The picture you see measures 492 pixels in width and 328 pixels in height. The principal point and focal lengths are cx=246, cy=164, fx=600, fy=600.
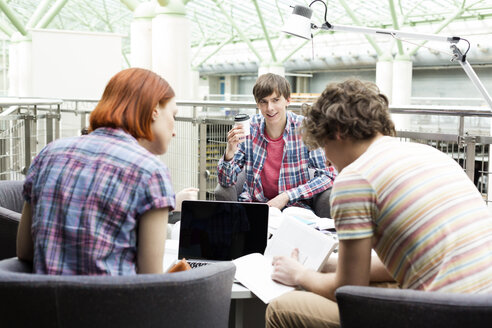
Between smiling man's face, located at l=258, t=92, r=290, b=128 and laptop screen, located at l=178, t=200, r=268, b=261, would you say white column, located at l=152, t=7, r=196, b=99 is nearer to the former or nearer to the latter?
smiling man's face, located at l=258, t=92, r=290, b=128

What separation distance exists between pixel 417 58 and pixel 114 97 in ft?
75.4

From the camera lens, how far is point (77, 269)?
5.19ft

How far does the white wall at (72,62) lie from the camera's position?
1059 centimetres

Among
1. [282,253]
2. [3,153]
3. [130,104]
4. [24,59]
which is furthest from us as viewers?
[24,59]

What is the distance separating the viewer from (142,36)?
9.44 meters

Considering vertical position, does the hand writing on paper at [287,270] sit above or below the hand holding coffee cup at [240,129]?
below

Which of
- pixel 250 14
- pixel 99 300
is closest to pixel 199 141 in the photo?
pixel 99 300

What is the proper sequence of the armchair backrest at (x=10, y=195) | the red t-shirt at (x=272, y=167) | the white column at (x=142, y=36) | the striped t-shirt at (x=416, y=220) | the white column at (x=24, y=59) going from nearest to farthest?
the striped t-shirt at (x=416, y=220) → the armchair backrest at (x=10, y=195) → the red t-shirt at (x=272, y=167) → the white column at (x=142, y=36) → the white column at (x=24, y=59)

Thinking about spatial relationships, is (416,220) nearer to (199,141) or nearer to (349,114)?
(349,114)

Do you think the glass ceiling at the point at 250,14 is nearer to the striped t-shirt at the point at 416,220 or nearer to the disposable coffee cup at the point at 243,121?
the disposable coffee cup at the point at 243,121

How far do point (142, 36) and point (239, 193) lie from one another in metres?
6.27

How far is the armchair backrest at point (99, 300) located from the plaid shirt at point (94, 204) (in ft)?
0.59

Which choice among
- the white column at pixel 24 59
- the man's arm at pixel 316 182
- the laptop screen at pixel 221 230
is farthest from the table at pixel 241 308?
the white column at pixel 24 59

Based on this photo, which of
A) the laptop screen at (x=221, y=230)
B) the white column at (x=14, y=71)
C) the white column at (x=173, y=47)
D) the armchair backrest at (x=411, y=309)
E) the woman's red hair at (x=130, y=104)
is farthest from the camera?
the white column at (x=14, y=71)
